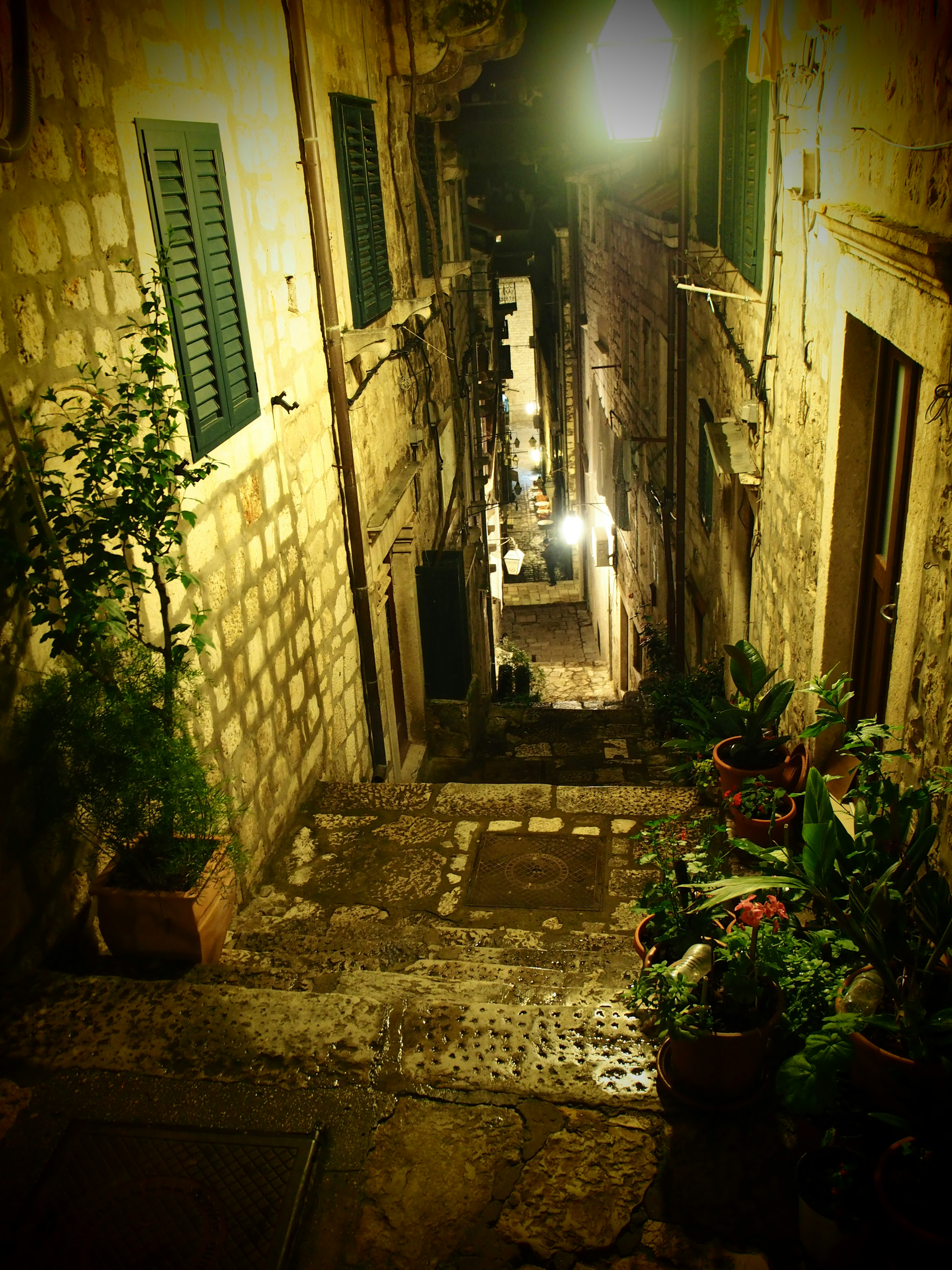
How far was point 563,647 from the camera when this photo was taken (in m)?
20.7

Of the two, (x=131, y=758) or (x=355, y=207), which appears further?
(x=355, y=207)

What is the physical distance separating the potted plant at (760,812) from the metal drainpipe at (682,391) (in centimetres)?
491

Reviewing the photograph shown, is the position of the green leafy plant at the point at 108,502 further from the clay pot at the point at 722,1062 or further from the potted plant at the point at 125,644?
the clay pot at the point at 722,1062

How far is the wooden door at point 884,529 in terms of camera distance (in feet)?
12.1

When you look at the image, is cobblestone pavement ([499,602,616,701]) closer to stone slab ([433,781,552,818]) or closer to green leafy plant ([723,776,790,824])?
stone slab ([433,781,552,818])

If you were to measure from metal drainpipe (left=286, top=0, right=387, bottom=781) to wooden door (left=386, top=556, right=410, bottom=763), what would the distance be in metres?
1.25

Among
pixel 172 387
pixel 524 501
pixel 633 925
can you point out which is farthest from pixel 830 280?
pixel 524 501

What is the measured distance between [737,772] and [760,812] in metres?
0.30

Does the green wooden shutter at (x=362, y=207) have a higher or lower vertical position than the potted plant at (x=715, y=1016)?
higher

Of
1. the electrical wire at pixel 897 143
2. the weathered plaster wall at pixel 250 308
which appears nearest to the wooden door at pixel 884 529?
the electrical wire at pixel 897 143

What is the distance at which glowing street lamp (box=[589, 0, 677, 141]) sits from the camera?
671 cm

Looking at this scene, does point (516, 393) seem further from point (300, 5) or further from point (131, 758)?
point (131, 758)

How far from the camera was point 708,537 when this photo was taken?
8.41 meters

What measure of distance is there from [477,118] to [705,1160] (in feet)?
42.4
